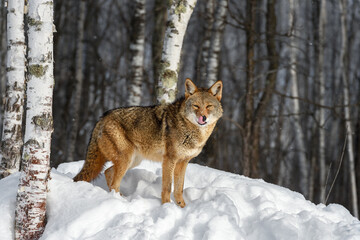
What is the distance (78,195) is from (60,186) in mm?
328

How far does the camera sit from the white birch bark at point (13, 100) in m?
6.27

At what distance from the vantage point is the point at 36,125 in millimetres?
4148

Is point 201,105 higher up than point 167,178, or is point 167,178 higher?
point 201,105

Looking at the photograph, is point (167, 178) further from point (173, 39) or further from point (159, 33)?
A: point (159, 33)

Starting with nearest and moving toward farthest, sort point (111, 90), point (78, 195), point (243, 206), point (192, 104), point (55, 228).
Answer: point (55, 228) → point (78, 195) → point (243, 206) → point (192, 104) → point (111, 90)

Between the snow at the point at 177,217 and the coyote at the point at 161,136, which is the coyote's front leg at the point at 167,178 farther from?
the snow at the point at 177,217

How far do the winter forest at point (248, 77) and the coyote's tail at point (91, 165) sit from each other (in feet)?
6.65

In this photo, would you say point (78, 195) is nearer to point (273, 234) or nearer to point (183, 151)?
point (183, 151)

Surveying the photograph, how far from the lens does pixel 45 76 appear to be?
4.18 metres

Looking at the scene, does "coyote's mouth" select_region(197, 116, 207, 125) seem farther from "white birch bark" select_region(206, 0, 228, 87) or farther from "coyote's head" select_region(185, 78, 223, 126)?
"white birch bark" select_region(206, 0, 228, 87)

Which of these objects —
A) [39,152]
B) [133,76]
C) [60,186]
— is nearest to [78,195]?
[60,186]

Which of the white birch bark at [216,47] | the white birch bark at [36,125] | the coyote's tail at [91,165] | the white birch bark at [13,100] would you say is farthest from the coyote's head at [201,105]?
the white birch bark at [216,47]

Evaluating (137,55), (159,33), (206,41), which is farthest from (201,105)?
(159,33)

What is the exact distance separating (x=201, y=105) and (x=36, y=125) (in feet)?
6.85
